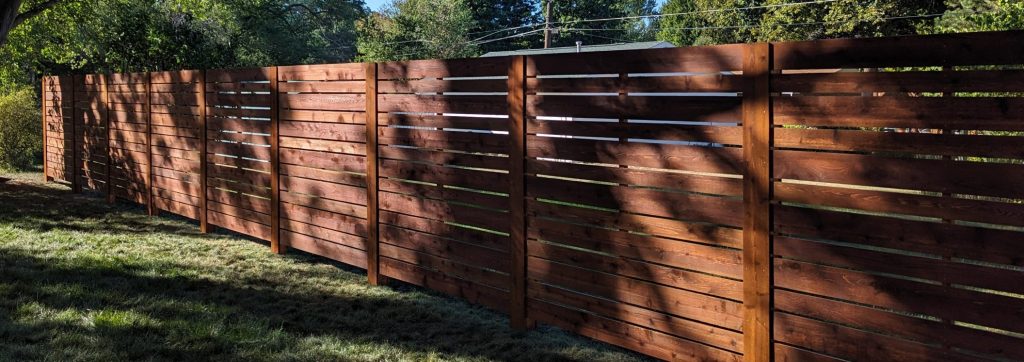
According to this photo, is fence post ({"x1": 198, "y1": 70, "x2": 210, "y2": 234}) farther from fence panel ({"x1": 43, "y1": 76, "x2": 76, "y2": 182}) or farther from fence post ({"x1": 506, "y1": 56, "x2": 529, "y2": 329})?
fence post ({"x1": 506, "y1": 56, "x2": 529, "y2": 329})

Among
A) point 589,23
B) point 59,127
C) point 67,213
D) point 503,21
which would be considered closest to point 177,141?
point 67,213

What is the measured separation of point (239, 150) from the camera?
324 inches

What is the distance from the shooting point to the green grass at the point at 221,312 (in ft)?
15.4

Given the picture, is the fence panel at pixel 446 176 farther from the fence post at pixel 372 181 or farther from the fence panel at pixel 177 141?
the fence panel at pixel 177 141

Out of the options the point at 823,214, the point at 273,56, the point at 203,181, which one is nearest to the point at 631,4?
the point at 273,56

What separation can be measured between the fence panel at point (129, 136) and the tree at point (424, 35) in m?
34.5

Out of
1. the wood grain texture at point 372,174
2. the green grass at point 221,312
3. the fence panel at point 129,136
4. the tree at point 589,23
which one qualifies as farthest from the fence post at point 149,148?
the tree at point 589,23

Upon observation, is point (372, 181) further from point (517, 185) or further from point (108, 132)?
point (108, 132)

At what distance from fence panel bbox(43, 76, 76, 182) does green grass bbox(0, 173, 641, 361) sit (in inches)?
189

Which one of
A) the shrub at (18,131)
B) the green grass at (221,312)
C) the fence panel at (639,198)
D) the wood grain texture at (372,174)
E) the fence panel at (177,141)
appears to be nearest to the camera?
the fence panel at (639,198)

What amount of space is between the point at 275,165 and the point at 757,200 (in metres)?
5.16

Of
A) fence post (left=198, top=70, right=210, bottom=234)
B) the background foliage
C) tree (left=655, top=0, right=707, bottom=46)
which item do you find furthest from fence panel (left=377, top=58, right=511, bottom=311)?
tree (left=655, top=0, right=707, bottom=46)

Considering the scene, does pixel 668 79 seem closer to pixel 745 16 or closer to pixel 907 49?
pixel 907 49

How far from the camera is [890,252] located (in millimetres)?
3344
